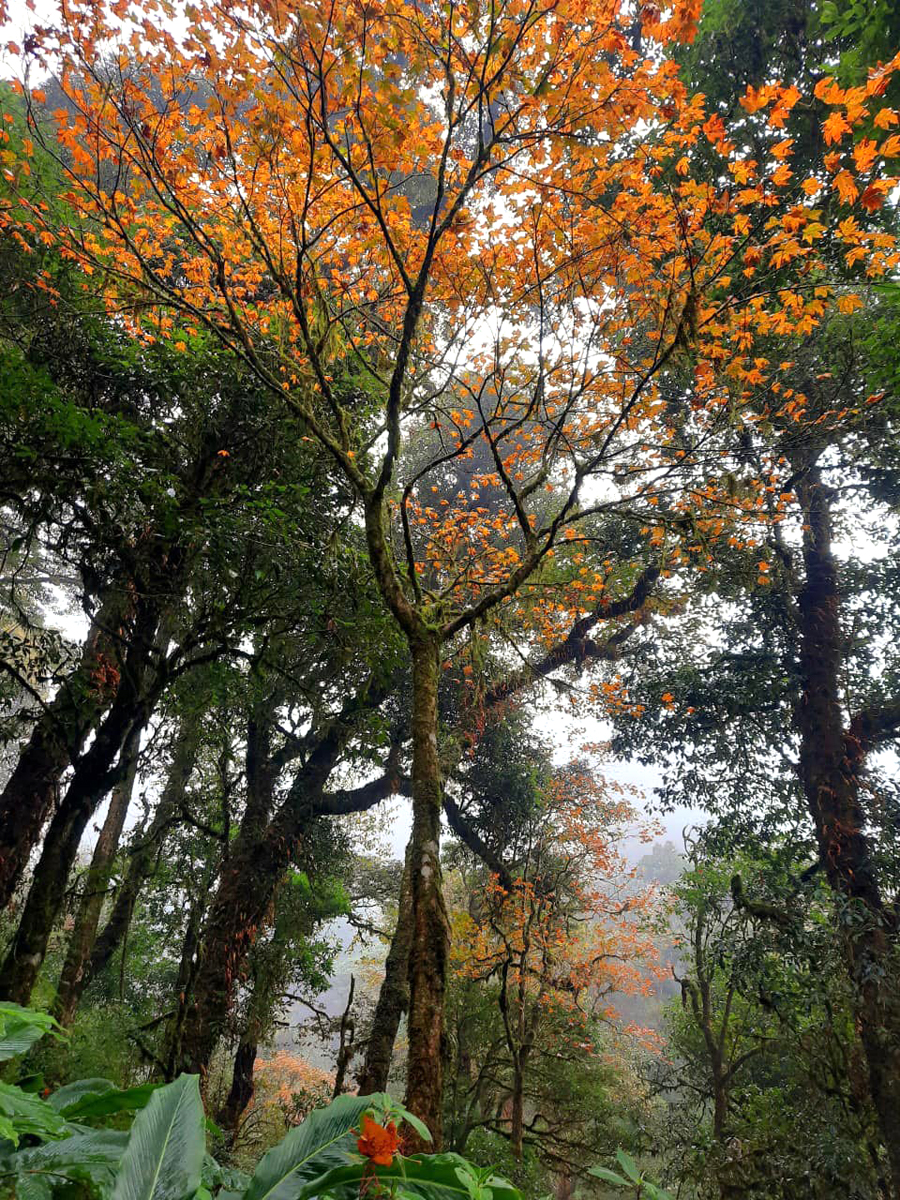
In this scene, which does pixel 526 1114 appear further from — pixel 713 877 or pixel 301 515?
pixel 301 515

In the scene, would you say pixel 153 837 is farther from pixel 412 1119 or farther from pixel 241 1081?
pixel 412 1119

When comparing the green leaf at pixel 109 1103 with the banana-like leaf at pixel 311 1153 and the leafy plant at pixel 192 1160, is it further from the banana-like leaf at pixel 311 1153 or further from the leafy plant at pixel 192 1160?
the banana-like leaf at pixel 311 1153

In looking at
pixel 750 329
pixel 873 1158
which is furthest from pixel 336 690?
pixel 873 1158

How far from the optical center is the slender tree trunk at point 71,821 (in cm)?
482

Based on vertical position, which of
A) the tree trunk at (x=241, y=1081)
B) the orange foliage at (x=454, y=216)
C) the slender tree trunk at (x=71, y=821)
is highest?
the orange foliage at (x=454, y=216)

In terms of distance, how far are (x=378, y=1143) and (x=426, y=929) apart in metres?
1.65

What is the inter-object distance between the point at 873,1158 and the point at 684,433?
8.55 meters

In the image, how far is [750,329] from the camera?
7.30 meters

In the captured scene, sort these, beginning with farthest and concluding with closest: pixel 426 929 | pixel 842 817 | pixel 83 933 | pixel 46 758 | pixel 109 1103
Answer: pixel 842 817, pixel 46 758, pixel 83 933, pixel 426 929, pixel 109 1103

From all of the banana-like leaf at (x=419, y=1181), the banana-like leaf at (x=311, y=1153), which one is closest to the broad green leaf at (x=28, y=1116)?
the banana-like leaf at (x=311, y=1153)

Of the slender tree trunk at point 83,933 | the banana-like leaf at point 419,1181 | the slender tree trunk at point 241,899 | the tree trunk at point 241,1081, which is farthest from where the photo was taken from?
the tree trunk at point 241,1081

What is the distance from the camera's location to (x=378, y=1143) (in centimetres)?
128

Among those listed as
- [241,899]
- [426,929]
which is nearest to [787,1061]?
[241,899]

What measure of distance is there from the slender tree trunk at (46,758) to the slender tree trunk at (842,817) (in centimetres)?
701
